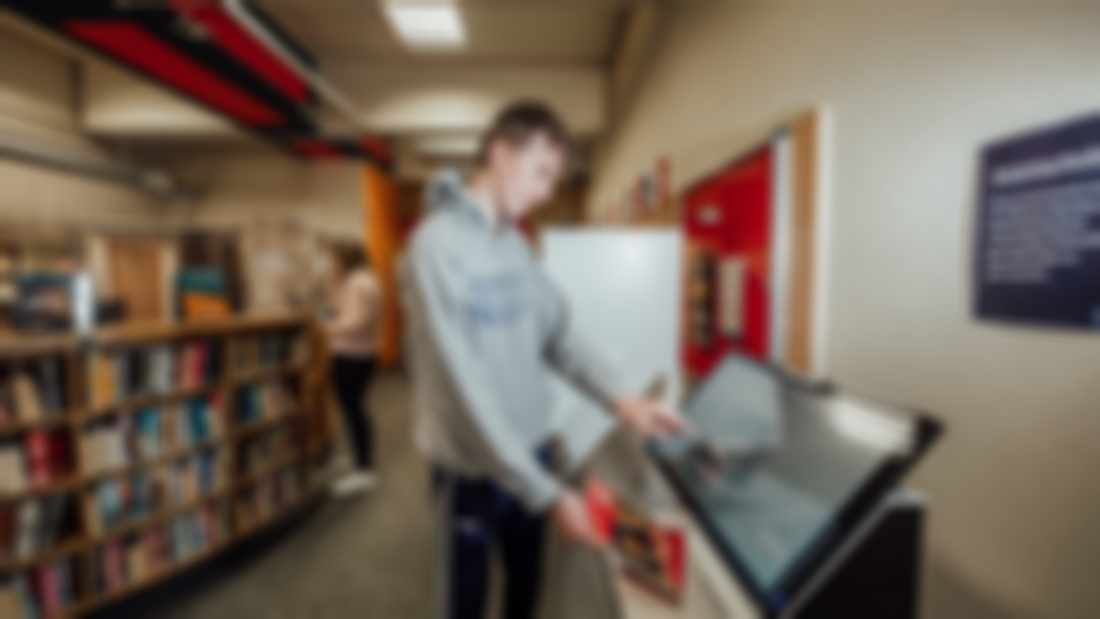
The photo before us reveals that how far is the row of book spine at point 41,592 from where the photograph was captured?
166 centimetres

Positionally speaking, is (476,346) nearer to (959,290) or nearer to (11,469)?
(959,290)

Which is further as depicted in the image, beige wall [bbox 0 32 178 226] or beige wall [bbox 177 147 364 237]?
beige wall [bbox 177 147 364 237]

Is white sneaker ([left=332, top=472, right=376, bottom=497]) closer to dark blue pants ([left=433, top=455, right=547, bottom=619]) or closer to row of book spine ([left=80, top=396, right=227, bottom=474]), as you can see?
row of book spine ([left=80, top=396, right=227, bottom=474])

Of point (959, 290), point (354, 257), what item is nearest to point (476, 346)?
point (959, 290)

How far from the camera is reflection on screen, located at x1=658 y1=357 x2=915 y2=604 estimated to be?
1.92 ft

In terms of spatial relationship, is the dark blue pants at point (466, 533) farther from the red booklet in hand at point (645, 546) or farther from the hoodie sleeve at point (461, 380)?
the red booklet in hand at point (645, 546)

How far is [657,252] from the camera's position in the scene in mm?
1813

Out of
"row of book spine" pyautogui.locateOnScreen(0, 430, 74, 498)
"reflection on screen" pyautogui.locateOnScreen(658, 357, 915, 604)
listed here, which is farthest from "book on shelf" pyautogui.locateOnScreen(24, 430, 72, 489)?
"reflection on screen" pyautogui.locateOnScreen(658, 357, 915, 604)

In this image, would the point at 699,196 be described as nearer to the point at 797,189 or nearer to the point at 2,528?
the point at 797,189

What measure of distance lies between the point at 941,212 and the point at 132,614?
11.0ft

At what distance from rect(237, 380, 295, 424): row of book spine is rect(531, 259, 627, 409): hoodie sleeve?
216 cm

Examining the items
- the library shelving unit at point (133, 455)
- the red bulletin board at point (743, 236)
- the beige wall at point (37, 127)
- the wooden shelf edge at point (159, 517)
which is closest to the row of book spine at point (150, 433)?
the library shelving unit at point (133, 455)

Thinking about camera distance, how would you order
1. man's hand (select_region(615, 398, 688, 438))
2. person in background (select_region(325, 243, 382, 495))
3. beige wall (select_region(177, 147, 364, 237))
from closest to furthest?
1. man's hand (select_region(615, 398, 688, 438))
2. person in background (select_region(325, 243, 382, 495))
3. beige wall (select_region(177, 147, 364, 237))

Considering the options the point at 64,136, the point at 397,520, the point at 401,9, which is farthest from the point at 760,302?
the point at 401,9
